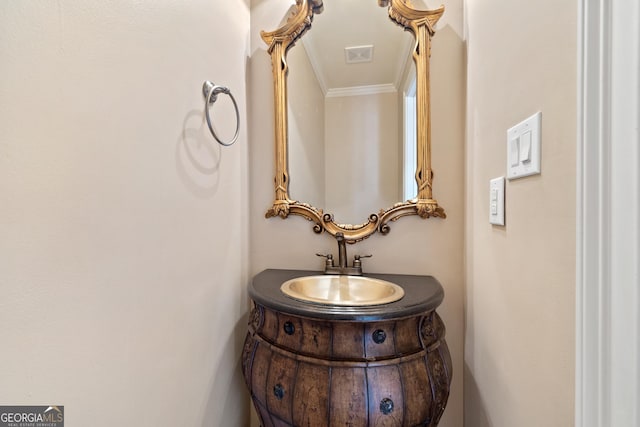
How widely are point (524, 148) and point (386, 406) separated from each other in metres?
0.74

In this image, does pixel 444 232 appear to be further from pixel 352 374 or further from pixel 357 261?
pixel 352 374

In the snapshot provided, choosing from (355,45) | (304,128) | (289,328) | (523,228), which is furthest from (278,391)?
(355,45)

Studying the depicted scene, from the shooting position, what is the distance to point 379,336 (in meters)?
0.79

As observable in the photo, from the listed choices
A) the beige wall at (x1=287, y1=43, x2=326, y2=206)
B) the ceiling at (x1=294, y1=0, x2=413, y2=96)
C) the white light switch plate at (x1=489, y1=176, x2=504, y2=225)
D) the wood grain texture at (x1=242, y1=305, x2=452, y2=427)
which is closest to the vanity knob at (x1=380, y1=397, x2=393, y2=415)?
the wood grain texture at (x1=242, y1=305, x2=452, y2=427)

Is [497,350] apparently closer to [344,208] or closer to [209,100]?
[344,208]

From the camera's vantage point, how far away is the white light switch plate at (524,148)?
0.58 m

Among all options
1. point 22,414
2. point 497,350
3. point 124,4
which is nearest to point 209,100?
point 124,4

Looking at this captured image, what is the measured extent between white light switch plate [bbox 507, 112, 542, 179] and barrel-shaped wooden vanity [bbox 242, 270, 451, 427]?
1.46 ft

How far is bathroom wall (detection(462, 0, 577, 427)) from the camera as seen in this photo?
19.5 inches

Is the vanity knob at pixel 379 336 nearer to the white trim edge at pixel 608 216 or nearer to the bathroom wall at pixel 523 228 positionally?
the bathroom wall at pixel 523 228

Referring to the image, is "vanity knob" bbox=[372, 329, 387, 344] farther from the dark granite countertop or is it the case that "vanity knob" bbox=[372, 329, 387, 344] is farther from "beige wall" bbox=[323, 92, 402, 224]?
"beige wall" bbox=[323, 92, 402, 224]

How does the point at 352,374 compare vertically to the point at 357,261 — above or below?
below

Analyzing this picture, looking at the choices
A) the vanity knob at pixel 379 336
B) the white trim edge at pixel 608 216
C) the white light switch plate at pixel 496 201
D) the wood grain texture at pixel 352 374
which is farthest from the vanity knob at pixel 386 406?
the white light switch plate at pixel 496 201

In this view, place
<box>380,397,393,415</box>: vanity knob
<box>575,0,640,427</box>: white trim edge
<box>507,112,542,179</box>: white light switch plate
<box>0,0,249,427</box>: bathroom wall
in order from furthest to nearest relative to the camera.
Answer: <box>380,397,393,415</box>: vanity knob < <box>507,112,542,179</box>: white light switch plate < <box>0,0,249,427</box>: bathroom wall < <box>575,0,640,427</box>: white trim edge
